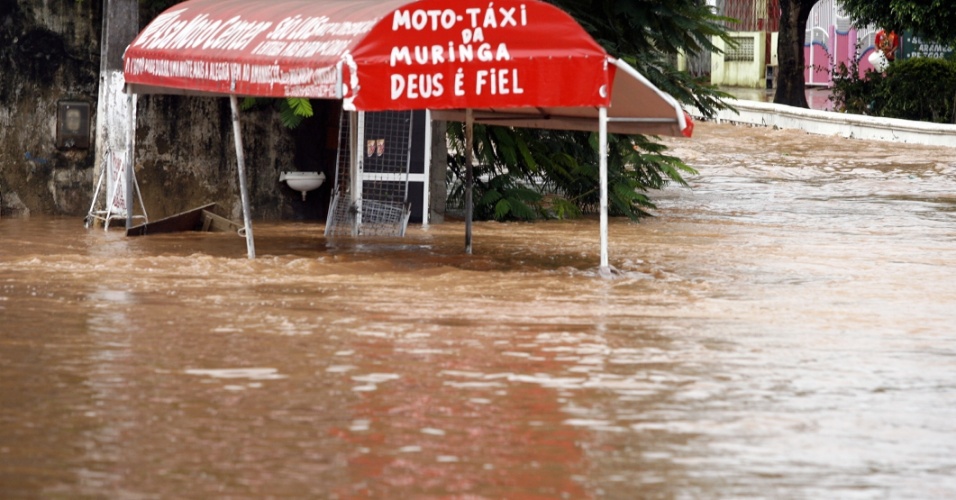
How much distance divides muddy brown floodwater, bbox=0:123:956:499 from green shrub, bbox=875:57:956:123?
17.9 metres

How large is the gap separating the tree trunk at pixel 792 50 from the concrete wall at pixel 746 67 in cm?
876

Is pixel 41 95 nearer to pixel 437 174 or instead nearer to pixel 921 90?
pixel 437 174

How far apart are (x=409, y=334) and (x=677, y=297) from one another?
3035 mm

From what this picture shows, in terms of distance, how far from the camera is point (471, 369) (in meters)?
10.0

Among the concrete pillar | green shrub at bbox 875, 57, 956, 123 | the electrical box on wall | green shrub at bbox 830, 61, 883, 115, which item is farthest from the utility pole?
green shrub at bbox 830, 61, 883, 115

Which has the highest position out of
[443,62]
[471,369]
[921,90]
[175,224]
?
[921,90]

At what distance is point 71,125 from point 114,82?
3.90ft

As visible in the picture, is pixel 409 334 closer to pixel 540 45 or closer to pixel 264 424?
pixel 264 424

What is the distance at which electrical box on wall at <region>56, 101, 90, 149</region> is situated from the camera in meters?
20.6

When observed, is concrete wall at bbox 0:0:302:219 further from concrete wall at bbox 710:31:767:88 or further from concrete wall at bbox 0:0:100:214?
concrete wall at bbox 710:31:767:88

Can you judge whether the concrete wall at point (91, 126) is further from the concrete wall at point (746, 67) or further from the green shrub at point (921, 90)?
the concrete wall at point (746, 67)

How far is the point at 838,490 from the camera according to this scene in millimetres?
7293

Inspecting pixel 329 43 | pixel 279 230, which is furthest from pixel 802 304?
pixel 279 230

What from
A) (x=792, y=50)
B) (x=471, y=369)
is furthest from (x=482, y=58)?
(x=792, y=50)
